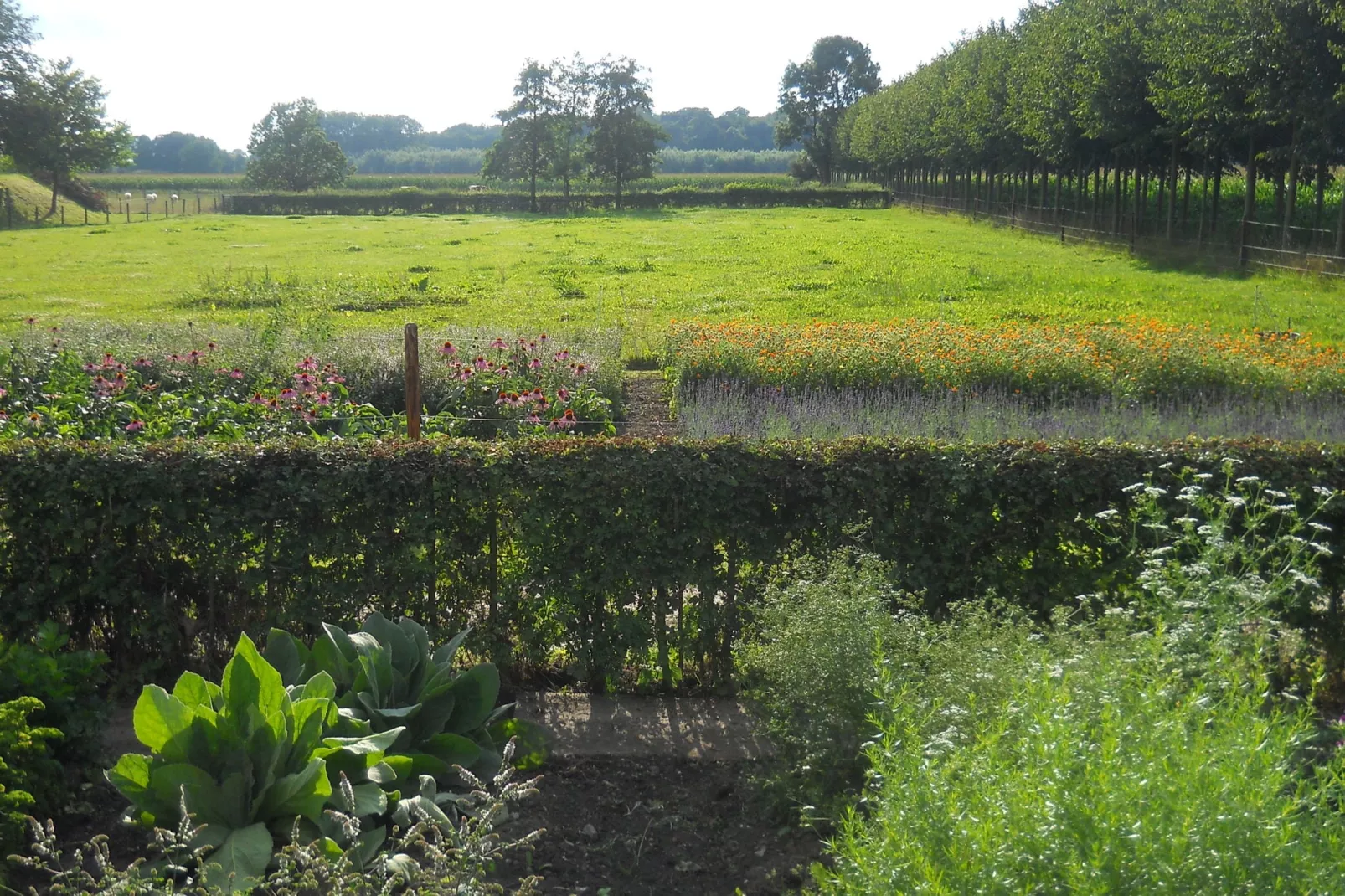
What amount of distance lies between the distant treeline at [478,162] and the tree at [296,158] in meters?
59.3

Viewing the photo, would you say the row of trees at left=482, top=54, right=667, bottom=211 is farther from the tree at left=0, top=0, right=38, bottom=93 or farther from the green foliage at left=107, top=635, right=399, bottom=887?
the green foliage at left=107, top=635, right=399, bottom=887

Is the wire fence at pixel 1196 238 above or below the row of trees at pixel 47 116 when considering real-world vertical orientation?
below

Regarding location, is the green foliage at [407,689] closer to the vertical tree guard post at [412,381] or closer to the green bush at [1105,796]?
the green bush at [1105,796]

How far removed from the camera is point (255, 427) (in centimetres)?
736

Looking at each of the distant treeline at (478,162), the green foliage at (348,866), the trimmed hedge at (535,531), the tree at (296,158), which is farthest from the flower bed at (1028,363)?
the distant treeline at (478,162)

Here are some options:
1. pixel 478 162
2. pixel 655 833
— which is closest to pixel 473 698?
pixel 655 833

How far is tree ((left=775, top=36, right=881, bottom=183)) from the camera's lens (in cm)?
10325

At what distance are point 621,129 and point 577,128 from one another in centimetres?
412

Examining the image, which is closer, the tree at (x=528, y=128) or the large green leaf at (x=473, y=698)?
the large green leaf at (x=473, y=698)

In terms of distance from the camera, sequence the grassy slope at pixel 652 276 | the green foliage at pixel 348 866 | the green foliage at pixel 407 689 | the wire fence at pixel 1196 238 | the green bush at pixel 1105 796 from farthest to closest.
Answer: the wire fence at pixel 1196 238 < the grassy slope at pixel 652 276 < the green foliage at pixel 407 689 < the green foliage at pixel 348 866 < the green bush at pixel 1105 796

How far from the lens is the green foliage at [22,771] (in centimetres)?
352

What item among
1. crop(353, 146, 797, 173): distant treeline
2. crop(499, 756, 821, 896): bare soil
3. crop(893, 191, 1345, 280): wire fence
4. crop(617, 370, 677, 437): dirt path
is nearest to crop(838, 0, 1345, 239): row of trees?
crop(893, 191, 1345, 280): wire fence

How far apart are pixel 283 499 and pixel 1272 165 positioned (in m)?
31.5

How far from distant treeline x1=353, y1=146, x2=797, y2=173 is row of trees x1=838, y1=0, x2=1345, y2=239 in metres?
106
